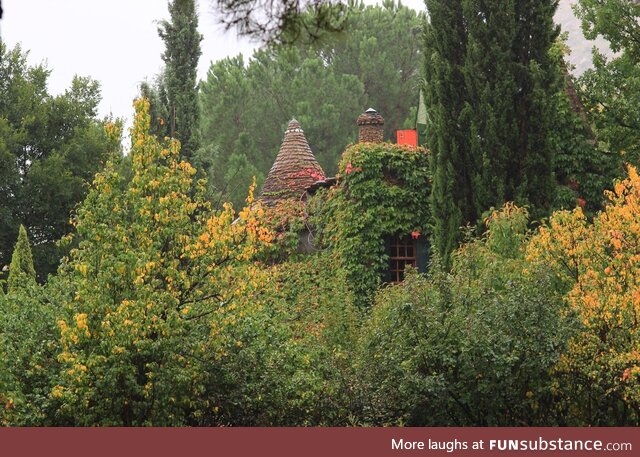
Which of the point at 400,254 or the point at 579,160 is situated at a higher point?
the point at 579,160

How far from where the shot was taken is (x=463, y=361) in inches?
346

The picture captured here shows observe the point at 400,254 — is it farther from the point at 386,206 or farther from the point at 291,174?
the point at 291,174

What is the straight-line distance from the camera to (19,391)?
8.09 meters

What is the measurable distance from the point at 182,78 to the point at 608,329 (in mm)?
18564

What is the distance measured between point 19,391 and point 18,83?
2450cm

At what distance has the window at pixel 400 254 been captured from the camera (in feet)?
58.3

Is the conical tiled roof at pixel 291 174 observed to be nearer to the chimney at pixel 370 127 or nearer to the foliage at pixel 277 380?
the chimney at pixel 370 127

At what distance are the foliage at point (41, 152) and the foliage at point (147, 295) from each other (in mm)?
20201

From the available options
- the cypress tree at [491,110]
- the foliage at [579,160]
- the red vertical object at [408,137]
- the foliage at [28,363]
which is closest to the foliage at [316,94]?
the red vertical object at [408,137]

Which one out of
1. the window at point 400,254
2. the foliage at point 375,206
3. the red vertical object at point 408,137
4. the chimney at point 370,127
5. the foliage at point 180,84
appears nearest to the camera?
the foliage at point 375,206

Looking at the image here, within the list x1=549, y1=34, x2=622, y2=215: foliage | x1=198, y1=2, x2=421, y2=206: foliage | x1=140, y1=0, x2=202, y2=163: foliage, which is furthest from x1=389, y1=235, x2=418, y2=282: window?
x1=198, y1=2, x2=421, y2=206: foliage

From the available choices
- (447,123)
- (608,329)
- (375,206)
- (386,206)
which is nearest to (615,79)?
(386,206)

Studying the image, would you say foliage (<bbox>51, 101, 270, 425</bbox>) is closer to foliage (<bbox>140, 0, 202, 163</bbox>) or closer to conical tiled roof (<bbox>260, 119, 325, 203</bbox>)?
conical tiled roof (<bbox>260, 119, 325, 203</bbox>)

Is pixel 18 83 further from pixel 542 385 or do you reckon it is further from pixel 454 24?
pixel 542 385
